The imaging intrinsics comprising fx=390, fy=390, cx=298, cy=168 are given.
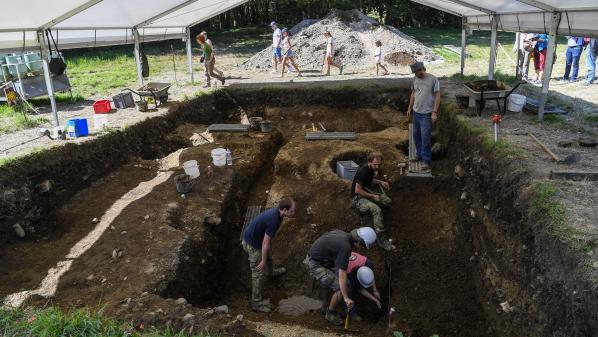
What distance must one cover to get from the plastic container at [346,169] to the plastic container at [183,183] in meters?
3.09

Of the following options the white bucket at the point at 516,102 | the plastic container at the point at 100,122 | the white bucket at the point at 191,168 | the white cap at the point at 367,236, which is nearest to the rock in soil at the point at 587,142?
the white bucket at the point at 516,102

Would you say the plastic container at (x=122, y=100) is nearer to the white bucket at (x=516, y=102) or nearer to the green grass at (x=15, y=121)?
the green grass at (x=15, y=121)

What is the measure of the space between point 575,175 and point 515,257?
1.40m

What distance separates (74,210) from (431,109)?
672 centimetres

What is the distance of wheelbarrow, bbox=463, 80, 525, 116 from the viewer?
27.2ft

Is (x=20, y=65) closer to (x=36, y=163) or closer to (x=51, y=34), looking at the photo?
(x=51, y=34)

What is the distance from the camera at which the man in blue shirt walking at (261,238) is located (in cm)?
530

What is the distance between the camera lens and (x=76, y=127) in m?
8.16

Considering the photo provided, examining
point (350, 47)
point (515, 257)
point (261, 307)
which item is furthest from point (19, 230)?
point (350, 47)

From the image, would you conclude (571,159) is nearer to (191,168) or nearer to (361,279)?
(361,279)

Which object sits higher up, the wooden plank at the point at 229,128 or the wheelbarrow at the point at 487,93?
the wheelbarrow at the point at 487,93

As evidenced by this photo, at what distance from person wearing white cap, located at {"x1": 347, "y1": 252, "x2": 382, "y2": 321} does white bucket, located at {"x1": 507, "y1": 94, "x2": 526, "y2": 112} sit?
554cm

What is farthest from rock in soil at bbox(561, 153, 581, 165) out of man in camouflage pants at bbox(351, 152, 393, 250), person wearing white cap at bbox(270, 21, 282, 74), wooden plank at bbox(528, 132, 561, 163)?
person wearing white cap at bbox(270, 21, 282, 74)

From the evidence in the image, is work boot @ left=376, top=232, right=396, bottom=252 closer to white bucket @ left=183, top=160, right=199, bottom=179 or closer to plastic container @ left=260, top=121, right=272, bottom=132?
white bucket @ left=183, top=160, right=199, bottom=179
